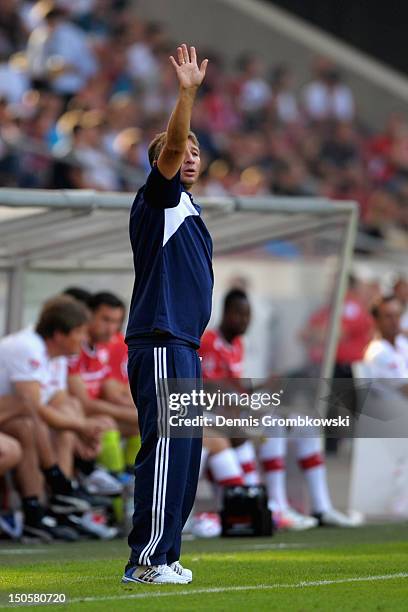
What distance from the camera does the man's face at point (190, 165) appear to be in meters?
5.79

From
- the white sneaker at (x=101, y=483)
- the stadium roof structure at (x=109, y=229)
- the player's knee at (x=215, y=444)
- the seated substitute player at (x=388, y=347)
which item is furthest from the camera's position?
the seated substitute player at (x=388, y=347)

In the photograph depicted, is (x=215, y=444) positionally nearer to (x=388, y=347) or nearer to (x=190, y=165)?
(x=388, y=347)

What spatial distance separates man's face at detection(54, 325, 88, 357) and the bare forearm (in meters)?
3.50

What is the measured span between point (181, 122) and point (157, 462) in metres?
1.35

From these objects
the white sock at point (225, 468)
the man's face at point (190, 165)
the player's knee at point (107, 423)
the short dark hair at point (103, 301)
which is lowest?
the white sock at point (225, 468)

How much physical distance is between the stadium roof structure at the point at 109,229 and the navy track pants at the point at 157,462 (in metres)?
3.30

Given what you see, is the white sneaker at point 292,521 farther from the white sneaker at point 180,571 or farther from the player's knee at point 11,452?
the white sneaker at point 180,571

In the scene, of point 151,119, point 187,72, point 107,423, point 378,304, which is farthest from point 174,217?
point 151,119

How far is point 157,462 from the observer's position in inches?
223

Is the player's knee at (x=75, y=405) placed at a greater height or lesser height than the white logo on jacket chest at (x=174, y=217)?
lesser

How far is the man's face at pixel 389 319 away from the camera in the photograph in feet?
35.8

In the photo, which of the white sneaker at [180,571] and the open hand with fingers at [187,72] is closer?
the open hand with fingers at [187,72]

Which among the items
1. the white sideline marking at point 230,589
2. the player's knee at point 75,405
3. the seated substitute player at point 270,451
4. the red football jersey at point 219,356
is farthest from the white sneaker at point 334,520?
the white sideline marking at point 230,589

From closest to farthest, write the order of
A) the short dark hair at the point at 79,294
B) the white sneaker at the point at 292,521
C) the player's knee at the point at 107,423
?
1. the player's knee at the point at 107,423
2. the short dark hair at the point at 79,294
3. the white sneaker at the point at 292,521
